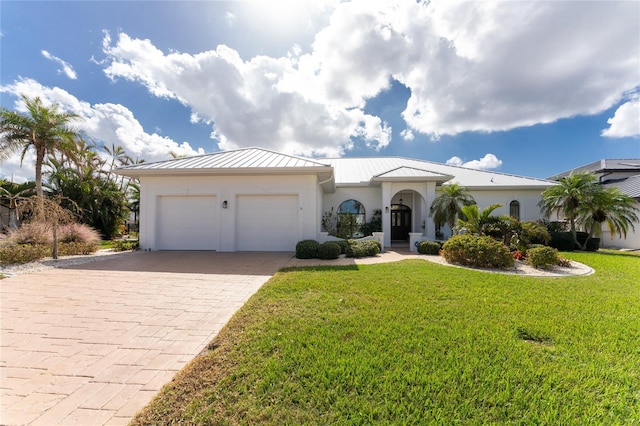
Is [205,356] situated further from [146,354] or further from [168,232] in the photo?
[168,232]

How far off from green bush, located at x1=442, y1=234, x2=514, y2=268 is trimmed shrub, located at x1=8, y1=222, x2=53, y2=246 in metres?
15.8

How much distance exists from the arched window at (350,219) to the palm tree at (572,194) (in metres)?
10.6

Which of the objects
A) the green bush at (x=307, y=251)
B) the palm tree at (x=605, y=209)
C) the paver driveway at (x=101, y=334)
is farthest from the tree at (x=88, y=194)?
the palm tree at (x=605, y=209)

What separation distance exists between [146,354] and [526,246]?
41.7ft

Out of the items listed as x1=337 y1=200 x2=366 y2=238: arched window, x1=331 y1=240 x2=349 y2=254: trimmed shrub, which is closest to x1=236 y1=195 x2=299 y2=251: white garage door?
x1=331 y1=240 x2=349 y2=254: trimmed shrub

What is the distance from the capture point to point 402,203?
58.3 feet

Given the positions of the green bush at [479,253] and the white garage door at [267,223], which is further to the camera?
the white garage door at [267,223]

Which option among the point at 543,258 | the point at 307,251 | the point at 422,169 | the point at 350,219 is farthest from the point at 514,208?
the point at 307,251

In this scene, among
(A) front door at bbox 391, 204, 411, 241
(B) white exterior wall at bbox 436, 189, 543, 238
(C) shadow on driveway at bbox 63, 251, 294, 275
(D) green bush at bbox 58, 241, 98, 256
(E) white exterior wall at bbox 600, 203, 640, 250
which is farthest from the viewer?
(A) front door at bbox 391, 204, 411, 241

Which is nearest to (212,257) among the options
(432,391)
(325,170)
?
(325,170)

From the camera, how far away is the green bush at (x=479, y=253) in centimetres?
830

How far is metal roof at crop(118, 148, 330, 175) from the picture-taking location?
11.1m

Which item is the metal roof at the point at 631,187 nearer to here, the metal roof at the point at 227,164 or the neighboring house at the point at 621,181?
the neighboring house at the point at 621,181

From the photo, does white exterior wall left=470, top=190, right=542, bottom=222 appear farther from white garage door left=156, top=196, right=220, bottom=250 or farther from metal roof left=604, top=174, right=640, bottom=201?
white garage door left=156, top=196, right=220, bottom=250
